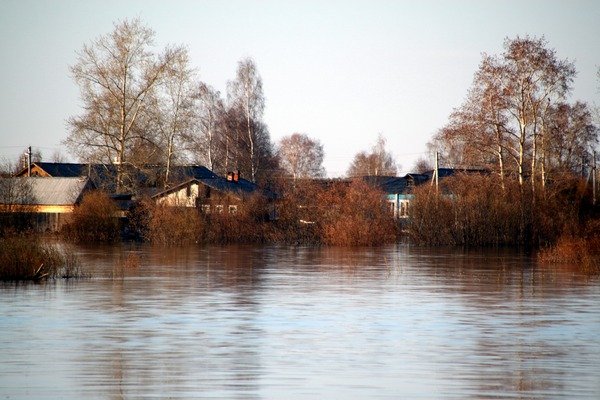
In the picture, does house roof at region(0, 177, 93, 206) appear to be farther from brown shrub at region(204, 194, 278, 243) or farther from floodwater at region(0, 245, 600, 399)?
floodwater at region(0, 245, 600, 399)

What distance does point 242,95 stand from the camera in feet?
300

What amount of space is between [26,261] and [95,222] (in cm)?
3318

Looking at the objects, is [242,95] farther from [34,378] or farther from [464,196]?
[34,378]

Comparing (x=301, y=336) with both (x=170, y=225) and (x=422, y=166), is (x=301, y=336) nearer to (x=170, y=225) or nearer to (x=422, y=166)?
(x=170, y=225)

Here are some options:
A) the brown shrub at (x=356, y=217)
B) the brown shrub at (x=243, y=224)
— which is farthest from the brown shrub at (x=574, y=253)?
the brown shrub at (x=243, y=224)

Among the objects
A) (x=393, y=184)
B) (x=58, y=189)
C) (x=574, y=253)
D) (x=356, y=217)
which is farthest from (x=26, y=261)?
(x=393, y=184)

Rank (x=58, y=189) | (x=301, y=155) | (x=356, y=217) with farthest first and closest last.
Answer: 1. (x=301, y=155)
2. (x=58, y=189)
3. (x=356, y=217)

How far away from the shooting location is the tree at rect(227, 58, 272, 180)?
91312mm

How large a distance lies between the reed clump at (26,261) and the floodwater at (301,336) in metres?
0.69

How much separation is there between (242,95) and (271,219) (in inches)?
1007

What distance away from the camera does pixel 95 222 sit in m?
62.7

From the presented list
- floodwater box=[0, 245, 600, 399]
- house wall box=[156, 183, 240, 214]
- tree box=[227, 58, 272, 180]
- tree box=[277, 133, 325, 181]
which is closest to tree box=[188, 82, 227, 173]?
tree box=[227, 58, 272, 180]

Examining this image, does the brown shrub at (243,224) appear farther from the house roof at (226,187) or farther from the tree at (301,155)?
the tree at (301,155)

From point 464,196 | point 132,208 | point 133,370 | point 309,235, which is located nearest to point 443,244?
point 464,196
